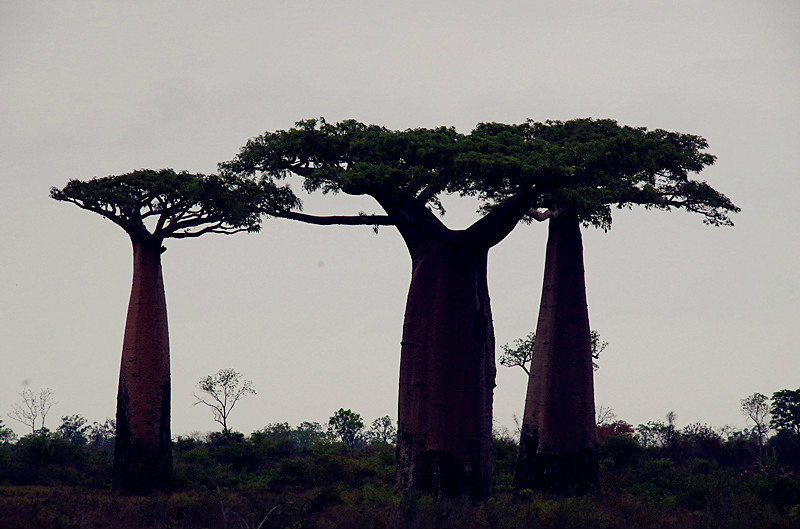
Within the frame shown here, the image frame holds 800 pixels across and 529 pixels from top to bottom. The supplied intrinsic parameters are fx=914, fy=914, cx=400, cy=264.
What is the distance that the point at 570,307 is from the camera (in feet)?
77.4

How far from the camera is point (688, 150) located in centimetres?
2369

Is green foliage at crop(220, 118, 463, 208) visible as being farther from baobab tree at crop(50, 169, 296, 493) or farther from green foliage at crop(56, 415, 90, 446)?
green foliage at crop(56, 415, 90, 446)

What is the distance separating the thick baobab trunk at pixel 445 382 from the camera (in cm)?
1927

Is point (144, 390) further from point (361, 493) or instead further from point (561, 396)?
point (561, 396)

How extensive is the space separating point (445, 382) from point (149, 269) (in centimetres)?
887

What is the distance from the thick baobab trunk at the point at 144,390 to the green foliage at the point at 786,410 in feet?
100

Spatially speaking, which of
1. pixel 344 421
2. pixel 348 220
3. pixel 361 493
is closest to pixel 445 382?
pixel 361 493

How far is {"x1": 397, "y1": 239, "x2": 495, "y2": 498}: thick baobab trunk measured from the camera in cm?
1927

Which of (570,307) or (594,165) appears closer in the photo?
(594,165)

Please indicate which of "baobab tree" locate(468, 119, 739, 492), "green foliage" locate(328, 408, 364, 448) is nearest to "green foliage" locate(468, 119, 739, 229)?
"baobab tree" locate(468, 119, 739, 492)

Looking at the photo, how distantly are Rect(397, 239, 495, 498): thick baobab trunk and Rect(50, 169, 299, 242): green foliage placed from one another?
16.8ft

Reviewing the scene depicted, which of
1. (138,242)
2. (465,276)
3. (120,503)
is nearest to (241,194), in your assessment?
(138,242)

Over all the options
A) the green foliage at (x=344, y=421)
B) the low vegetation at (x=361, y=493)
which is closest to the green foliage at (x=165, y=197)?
the low vegetation at (x=361, y=493)

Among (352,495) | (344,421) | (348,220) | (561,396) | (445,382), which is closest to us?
(445,382)
